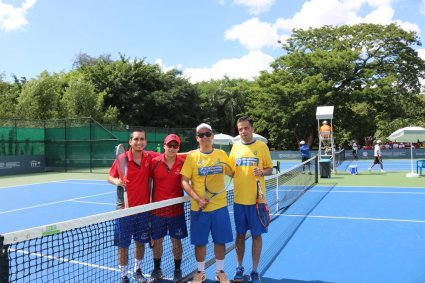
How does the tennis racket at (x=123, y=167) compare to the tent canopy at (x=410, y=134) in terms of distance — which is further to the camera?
the tent canopy at (x=410, y=134)

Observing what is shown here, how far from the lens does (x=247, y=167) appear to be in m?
4.74

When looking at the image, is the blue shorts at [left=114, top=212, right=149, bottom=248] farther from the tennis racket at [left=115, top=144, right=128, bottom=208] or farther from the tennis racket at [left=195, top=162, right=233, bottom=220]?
the tennis racket at [left=195, top=162, right=233, bottom=220]

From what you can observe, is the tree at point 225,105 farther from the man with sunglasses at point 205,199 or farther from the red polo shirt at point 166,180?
the man with sunglasses at point 205,199

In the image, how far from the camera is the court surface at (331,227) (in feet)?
17.6

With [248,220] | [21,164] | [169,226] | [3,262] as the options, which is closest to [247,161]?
[248,220]

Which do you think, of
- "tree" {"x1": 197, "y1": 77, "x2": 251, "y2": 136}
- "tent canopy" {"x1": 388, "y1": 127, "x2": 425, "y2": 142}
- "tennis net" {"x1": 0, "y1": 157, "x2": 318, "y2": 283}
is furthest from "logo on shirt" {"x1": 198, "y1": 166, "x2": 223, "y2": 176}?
"tree" {"x1": 197, "y1": 77, "x2": 251, "y2": 136}

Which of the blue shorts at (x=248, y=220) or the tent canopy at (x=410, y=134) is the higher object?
the tent canopy at (x=410, y=134)

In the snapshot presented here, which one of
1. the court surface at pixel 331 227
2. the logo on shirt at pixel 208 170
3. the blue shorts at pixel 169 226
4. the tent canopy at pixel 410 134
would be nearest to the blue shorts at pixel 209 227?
the blue shorts at pixel 169 226

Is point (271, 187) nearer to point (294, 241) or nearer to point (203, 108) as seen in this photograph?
point (294, 241)

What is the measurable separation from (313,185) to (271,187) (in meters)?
4.24

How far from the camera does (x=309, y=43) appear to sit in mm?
39781

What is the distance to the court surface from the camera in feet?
17.6

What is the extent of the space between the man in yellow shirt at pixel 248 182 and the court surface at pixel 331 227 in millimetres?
633

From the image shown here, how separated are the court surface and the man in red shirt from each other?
1.14m
